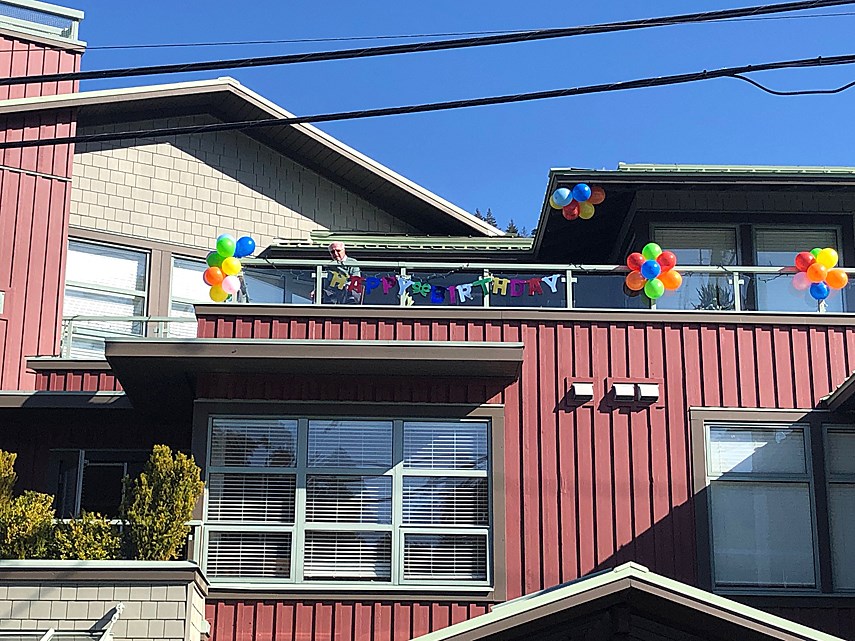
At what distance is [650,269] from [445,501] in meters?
3.33

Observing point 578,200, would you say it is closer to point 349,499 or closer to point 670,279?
point 670,279

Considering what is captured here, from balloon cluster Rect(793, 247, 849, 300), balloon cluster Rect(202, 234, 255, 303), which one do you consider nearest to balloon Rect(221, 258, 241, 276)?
balloon cluster Rect(202, 234, 255, 303)

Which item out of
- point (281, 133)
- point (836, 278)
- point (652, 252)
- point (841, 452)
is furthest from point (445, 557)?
point (281, 133)

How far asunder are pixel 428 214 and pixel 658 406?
7445mm

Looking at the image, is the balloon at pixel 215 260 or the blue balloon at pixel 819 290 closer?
the balloon at pixel 215 260

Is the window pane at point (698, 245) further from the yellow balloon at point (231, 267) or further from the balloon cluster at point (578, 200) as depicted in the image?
the yellow balloon at point (231, 267)

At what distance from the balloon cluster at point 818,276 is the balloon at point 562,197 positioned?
3.00 metres

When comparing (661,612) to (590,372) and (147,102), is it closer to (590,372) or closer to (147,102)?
(590,372)

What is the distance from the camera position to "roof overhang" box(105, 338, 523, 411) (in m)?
13.1

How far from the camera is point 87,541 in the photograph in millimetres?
12086

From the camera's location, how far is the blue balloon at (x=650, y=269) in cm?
1436

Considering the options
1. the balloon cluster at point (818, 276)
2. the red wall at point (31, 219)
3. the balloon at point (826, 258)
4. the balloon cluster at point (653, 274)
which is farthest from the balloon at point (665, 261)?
the red wall at point (31, 219)

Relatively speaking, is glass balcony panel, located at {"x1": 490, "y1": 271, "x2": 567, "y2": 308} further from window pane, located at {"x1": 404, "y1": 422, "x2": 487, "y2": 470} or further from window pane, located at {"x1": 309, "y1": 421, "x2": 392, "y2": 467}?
window pane, located at {"x1": 309, "y1": 421, "x2": 392, "y2": 467}

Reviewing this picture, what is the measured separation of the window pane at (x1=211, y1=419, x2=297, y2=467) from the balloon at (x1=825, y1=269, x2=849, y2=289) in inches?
235
